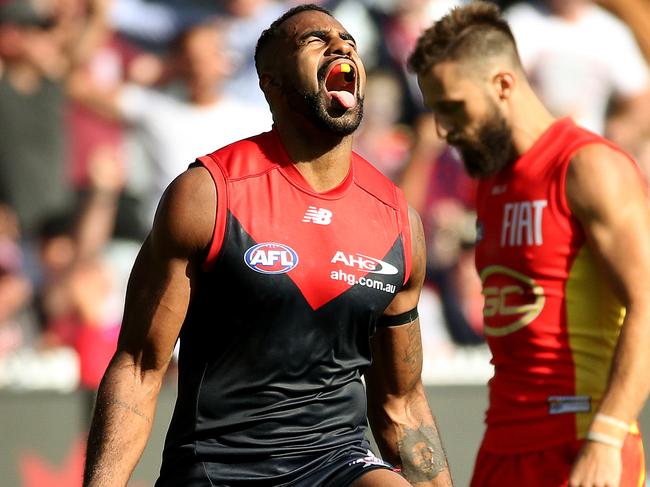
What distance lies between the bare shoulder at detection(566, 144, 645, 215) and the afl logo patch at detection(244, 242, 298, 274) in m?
1.12

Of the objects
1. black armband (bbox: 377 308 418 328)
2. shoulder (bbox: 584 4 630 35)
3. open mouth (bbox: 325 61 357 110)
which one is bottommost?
black armband (bbox: 377 308 418 328)

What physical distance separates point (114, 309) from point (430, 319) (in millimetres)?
2108

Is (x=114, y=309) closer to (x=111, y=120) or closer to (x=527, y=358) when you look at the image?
(x=111, y=120)

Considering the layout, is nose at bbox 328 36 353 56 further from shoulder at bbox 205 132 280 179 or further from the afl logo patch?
the afl logo patch

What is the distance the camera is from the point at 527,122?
4434mm

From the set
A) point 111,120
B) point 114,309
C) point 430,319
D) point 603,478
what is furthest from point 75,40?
point 603,478

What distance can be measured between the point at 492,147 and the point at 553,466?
1.19 meters

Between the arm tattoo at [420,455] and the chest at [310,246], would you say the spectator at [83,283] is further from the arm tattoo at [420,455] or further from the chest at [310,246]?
the chest at [310,246]

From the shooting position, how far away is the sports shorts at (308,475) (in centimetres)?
334

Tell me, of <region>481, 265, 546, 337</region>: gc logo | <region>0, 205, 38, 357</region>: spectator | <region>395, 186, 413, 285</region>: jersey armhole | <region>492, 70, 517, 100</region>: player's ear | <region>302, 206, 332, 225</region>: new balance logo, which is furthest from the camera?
<region>0, 205, 38, 357</region>: spectator

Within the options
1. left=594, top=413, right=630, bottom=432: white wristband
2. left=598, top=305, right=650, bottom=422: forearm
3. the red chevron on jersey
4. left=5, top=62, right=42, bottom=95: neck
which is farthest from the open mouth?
left=5, top=62, right=42, bottom=95: neck

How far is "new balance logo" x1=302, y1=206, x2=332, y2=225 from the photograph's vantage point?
11.5 ft

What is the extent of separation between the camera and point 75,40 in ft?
25.5

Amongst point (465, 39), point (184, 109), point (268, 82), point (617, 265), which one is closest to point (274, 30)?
point (268, 82)
